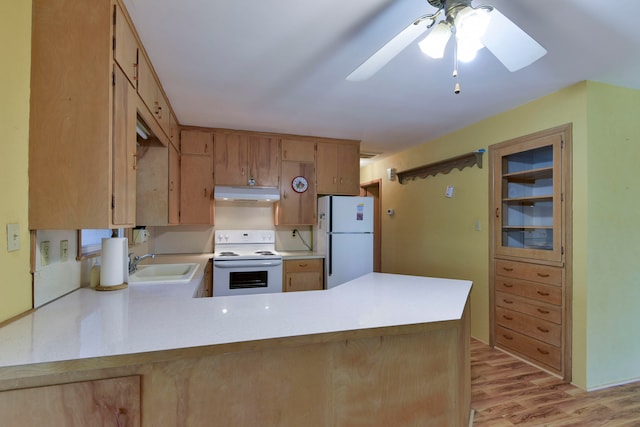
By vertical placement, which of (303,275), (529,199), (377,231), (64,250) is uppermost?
(529,199)

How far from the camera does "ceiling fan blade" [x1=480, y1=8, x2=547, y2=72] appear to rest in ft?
4.10

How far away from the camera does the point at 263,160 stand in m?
3.74

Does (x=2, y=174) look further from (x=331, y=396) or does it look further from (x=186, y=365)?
(x=331, y=396)

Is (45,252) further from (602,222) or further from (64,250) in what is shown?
(602,222)

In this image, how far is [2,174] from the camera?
1094 mm

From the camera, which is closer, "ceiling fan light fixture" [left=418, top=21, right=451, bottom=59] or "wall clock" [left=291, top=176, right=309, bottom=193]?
"ceiling fan light fixture" [left=418, top=21, right=451, bottom=59]

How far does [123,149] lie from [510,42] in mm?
1822

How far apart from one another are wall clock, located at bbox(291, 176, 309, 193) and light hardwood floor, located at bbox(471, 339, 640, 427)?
8.45ft

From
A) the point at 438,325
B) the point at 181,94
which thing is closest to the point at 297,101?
the point at 181,94

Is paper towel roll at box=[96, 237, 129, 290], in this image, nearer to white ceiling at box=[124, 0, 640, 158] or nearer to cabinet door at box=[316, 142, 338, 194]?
white ceiling at box=[124, 0, 640, 158]

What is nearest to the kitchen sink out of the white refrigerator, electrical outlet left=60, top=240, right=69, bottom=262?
electrical outlet left=60, top=240, right=69, bottom=262

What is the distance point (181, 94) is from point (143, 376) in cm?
237

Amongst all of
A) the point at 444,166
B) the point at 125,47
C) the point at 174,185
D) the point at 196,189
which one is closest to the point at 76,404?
the point at 125,47


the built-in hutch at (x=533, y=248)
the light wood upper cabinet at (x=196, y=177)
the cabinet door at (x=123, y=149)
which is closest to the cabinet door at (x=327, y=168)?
the light wood upper cabinet at (x=196, y=177)
